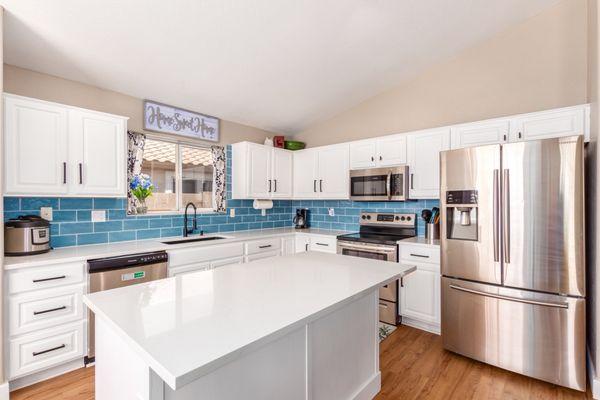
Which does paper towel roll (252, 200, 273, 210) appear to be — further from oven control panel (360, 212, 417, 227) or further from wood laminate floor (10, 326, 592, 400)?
wood laminate floor (10, 326, 592, 400)

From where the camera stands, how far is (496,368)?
2.45 meters

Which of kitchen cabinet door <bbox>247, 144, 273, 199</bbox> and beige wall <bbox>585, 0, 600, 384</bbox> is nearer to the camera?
beige wall <bbox>585, 0, 600, 384</bbox>

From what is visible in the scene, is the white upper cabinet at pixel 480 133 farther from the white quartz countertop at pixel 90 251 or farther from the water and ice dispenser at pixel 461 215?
the white quartz countertop at pixel 90 251

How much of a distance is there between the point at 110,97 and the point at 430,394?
150 inches

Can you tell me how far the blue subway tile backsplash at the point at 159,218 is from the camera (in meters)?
2.68

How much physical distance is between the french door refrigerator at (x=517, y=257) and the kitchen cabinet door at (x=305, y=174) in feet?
6.47

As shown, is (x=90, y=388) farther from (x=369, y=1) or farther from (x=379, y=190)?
(x=369, y=1)

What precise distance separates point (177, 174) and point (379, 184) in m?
2.44

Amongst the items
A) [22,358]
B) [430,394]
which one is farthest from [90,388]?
[430,394]

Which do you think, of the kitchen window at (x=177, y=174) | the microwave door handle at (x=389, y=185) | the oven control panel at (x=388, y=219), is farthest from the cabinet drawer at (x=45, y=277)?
the oven control panel at (x=388, y=219)

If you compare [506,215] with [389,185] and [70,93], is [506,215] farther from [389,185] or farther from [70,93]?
[70,93]

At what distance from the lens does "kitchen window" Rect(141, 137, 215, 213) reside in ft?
11.2

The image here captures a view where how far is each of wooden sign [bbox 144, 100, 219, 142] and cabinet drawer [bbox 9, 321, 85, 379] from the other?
204 cm

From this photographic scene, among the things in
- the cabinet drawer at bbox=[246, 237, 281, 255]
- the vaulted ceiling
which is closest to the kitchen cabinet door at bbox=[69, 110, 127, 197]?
the vaulted ceiling
